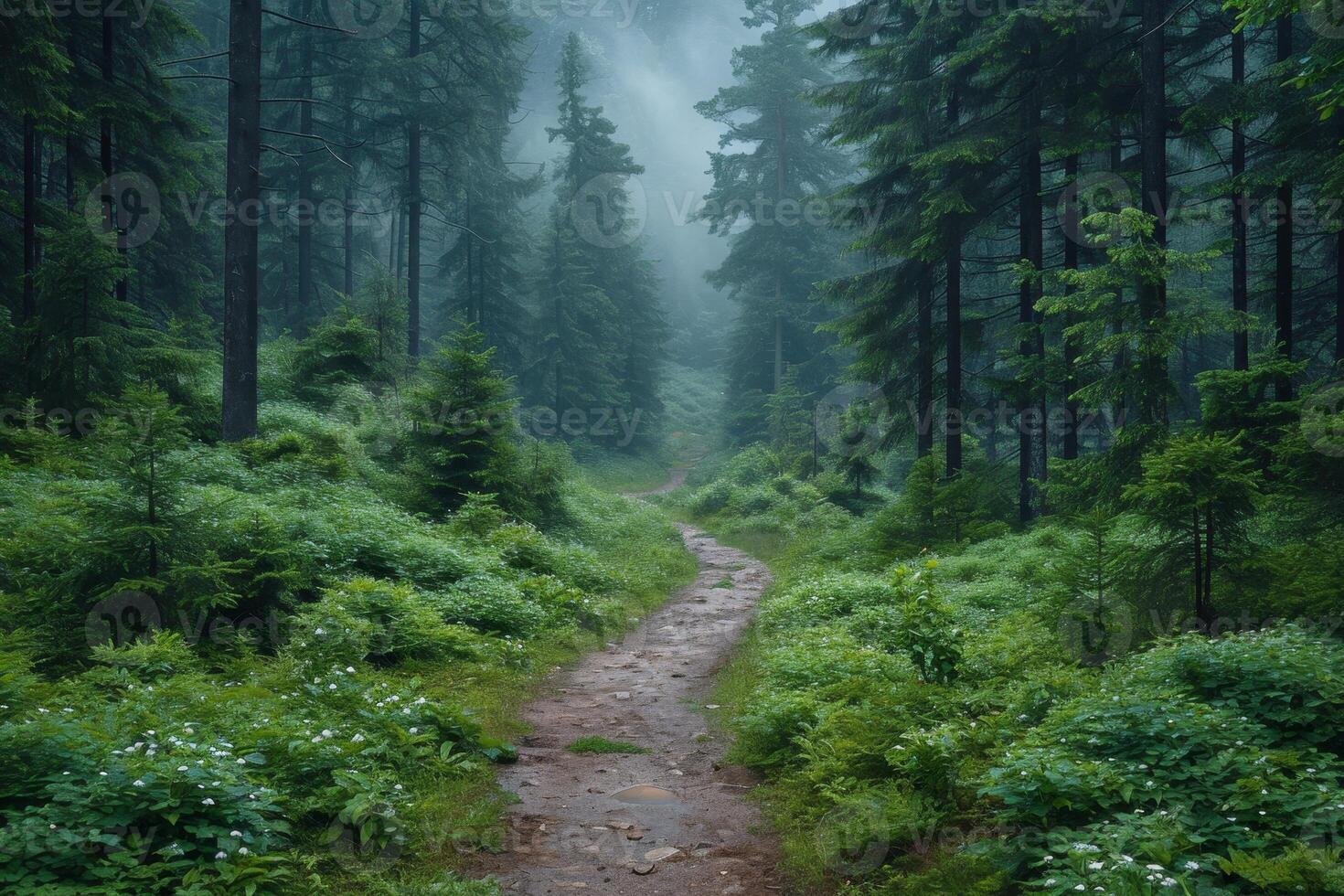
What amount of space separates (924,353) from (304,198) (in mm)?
22753

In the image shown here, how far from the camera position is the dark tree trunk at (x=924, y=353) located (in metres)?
19.3

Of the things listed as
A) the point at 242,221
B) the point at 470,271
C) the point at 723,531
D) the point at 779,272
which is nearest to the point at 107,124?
the point at 242,221

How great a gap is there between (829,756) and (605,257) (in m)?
42.5

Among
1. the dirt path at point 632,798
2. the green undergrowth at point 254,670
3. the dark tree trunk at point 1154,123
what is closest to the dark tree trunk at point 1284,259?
the dark tree trunk at point 1154,123

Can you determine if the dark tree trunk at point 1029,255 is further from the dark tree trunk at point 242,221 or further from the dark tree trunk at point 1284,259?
the dark tree trunk at point 242,221

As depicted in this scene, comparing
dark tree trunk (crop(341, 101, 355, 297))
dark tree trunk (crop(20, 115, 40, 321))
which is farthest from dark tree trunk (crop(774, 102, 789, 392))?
dark tree trunk (crop(20, 115, 40, 321))

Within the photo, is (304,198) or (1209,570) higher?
(304,198)

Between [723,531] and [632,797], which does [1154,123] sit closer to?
[632,797]

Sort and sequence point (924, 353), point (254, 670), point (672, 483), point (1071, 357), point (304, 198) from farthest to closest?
point (672, 483)
point (304, 198)
point (924, 353)
point (1071, 357)
point (254, 670)

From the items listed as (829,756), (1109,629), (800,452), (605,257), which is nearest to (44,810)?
(829,756)

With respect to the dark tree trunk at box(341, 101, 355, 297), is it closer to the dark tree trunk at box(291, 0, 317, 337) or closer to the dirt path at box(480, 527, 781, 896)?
the dark tree trunk at box(291, 0, 317, 337)

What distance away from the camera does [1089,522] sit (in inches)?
309

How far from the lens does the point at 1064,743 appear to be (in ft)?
17.1

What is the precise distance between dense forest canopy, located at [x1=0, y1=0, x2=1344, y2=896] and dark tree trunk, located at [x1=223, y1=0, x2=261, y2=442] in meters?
0.08
